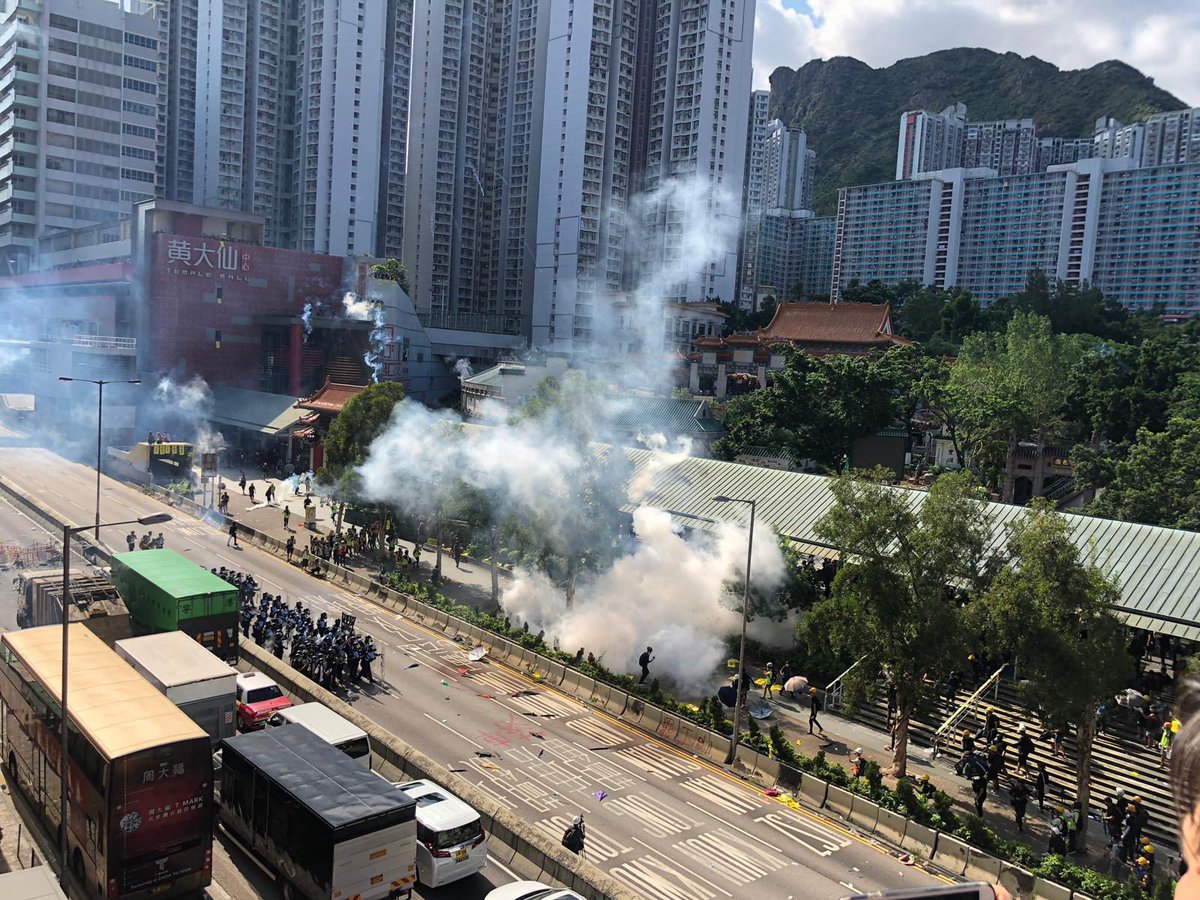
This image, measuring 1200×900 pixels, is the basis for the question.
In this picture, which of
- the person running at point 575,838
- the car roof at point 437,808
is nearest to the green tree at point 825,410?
the person running at point 575,838

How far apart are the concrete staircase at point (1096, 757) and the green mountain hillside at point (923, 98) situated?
5484 inches

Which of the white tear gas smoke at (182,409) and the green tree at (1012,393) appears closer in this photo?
the green tree at (1012,393)

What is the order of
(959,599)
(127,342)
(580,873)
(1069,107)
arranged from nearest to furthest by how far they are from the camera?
(580,873) < (959,599) < (127,342) < (1069,107)

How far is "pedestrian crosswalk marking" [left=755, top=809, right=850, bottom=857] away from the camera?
691 inches

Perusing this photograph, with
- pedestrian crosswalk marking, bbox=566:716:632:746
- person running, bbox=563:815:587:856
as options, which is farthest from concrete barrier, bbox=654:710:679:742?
person running, bbox=563:815:587:856

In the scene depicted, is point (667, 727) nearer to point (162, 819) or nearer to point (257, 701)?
point (257, 701)

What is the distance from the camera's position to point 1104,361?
167ft

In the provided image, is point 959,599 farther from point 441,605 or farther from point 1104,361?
point 1104,361

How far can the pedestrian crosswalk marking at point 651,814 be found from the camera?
57.9 ft

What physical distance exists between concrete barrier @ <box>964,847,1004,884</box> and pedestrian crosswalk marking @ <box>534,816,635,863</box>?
608 centimetres

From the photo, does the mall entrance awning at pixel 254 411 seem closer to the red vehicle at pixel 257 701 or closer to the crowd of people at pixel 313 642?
the crowd of people at pixel 313 642

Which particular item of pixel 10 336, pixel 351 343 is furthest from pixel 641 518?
pixel 10 336

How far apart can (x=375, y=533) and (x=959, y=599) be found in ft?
77.2

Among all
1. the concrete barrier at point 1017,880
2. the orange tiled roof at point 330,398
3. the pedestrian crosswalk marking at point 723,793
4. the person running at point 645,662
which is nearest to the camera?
the concrete barrier at point 1017,880
